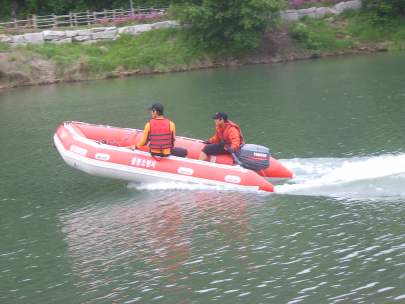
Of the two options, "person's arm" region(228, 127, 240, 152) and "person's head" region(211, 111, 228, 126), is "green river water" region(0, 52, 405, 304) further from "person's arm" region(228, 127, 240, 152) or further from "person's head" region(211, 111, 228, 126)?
"person's head" region(211, 111, 228, 126)

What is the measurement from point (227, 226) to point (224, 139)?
2.45m

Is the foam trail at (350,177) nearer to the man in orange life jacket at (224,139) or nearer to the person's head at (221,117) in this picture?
the man in orange life jacket at (224,139)

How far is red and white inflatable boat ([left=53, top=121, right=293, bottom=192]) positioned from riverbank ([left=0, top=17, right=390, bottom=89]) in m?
18.5

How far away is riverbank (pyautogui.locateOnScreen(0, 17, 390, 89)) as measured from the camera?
1040 inches

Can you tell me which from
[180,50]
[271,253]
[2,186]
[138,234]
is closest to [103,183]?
[2,186]

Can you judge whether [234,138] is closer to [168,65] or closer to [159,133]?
[159,133]

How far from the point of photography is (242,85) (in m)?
21.1

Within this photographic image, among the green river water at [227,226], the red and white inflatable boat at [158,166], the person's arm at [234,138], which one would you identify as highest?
the person's arm at [234,138]

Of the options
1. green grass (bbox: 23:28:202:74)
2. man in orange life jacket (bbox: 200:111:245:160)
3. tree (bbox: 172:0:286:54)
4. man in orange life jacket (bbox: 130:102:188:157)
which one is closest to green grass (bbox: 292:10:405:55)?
tree (bbox: 172:0:286:54)

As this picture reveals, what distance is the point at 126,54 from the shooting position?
28.8 metres

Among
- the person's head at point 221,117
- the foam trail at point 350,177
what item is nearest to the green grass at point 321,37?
the foam trail at point 350,177

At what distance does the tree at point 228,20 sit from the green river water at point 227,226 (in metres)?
15.2

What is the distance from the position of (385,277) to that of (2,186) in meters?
7.28

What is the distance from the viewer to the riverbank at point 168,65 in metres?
26.4
